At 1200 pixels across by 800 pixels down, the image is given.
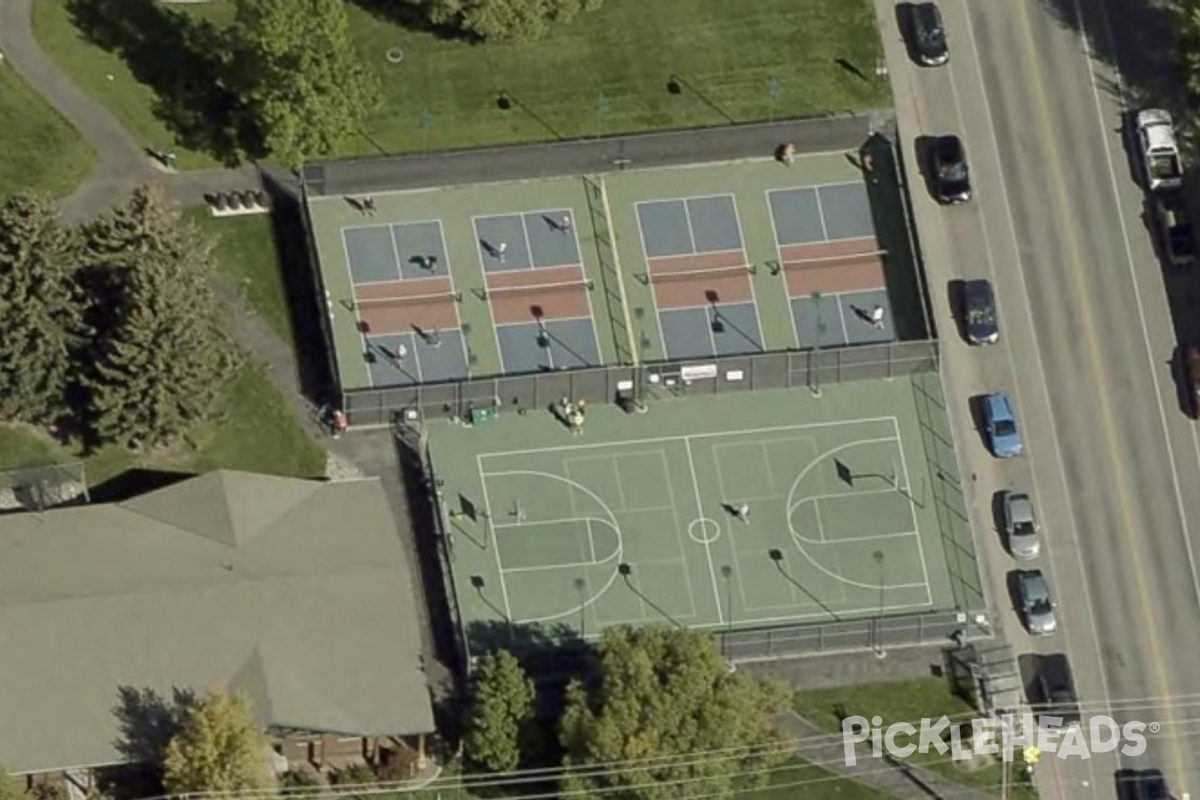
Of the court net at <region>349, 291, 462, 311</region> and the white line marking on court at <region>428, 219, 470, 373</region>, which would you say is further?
the court net at <region>349, 291, 462, 311</region>

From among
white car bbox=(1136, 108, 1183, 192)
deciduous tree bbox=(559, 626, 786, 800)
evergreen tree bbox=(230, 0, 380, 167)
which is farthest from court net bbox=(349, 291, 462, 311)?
white car bbox=(1136, 108, 1183, 192)

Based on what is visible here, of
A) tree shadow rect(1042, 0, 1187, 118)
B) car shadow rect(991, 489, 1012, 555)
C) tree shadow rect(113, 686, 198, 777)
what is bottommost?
tree shadow rect(113, 686, 198, 777)

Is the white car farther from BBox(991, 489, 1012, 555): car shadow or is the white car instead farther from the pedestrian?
the pedestrian

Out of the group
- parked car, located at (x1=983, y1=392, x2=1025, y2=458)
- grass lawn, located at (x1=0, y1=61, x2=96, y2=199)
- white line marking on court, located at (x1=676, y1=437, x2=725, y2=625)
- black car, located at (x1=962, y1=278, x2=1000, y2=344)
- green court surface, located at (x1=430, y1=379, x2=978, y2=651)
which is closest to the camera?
green court surface, located at (x1=430, y1=379, x2=978, y2=651)

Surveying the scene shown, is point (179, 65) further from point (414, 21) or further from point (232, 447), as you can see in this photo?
point (232, 447)

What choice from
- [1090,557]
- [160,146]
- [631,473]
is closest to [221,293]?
[160,146]

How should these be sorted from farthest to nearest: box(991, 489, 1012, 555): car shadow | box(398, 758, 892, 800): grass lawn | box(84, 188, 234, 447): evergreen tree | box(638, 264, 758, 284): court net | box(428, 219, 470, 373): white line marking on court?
box(638, 264, 758, 284): court net, box(991, 489, 1012, 555): car shadow, box(428, 219, 470, 373): white line marking on court, box(398, 758, 892, 800): grass lawn, box(84, 188, 234, 447): evergreen tree

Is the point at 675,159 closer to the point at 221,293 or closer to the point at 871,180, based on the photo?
the point at 871,180
